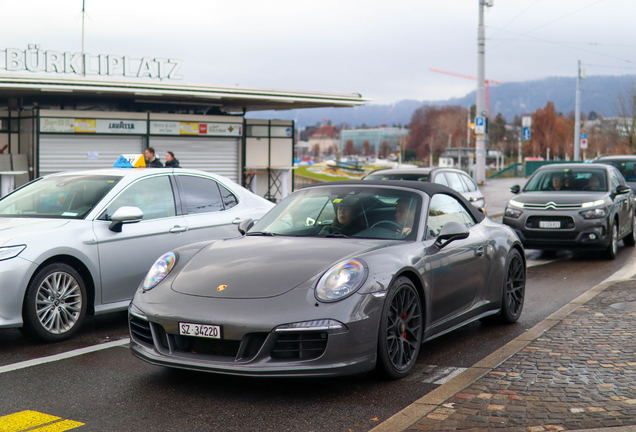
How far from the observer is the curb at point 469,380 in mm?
4004

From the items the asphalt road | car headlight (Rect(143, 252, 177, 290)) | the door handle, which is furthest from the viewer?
the door handle

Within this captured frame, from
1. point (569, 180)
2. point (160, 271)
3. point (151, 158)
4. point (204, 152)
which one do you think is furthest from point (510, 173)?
point (160, 271)

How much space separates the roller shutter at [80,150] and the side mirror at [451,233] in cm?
1872

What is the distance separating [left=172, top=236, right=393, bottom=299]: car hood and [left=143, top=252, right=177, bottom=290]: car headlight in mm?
145

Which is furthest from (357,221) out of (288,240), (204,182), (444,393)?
(204,182)

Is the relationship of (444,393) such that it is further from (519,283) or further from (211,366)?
(519,283)

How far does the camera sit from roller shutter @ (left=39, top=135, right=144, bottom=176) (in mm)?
22531

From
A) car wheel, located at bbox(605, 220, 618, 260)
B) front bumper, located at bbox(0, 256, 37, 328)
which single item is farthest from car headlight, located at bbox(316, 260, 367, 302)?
car wheel, located at bbox(605, 220, 618, 260)

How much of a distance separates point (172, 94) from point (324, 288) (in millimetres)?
20404

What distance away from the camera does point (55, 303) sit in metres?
6.19

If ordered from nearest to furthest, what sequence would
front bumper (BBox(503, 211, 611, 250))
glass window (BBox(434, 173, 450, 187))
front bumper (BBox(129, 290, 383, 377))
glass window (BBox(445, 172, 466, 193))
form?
front bumper (BBox(129, 290, 383, 377))
front bumper (BBox(503, 211, 611, 250))
glass window (BBox(434, 173, 450, 187))
glass window (BBox(445, 172, 466, 193))

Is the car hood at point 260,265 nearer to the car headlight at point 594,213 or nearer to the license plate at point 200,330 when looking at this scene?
the license plate at point 200,330

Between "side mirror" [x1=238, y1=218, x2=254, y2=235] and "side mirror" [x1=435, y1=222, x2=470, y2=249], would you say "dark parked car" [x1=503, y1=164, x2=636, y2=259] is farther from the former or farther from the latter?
"side mirror" [x1=238, y1=218, x2=254, y2=235]

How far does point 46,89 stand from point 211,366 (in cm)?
1891
